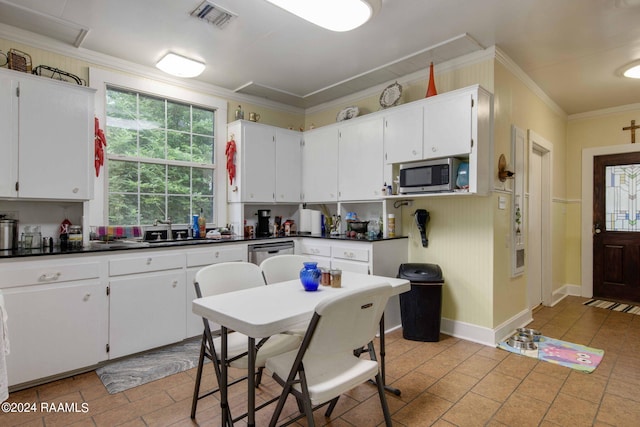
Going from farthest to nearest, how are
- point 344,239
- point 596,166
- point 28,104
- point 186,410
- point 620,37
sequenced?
point 596,166 < point 344,239 < point 620,37 < point 28,104 < point 186,410

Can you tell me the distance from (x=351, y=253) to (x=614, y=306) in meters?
3.85

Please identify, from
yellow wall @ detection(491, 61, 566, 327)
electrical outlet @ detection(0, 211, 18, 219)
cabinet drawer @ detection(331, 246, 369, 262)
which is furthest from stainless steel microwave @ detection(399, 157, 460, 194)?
electrical outlet @ detection(0, 211, 18, 219)

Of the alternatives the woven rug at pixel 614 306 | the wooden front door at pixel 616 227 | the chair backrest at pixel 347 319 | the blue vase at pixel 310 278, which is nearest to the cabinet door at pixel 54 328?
the blue vase at pixel 310 278

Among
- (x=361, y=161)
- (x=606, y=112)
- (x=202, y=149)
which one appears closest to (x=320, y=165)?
(x=361, y=161)

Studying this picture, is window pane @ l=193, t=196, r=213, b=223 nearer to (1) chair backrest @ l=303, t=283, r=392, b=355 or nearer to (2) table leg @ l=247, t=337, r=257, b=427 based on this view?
(2) table leg @ l=247, t=337, r=257, b=427

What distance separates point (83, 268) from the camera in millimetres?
Result: 2682

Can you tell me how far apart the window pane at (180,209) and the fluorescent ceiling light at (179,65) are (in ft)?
4.42

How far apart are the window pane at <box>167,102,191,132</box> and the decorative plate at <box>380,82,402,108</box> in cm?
227

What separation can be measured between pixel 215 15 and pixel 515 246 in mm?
3549

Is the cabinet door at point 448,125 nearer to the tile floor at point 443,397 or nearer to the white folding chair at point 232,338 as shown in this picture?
the tile floor at point 443,397

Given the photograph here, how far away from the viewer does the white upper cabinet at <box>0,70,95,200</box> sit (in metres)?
2.62

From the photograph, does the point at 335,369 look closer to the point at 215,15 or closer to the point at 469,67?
the point at 215,15

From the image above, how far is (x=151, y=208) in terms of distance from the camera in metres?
3.78

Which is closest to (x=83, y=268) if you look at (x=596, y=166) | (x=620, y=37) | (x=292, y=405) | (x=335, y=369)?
(x=292, y=405)
